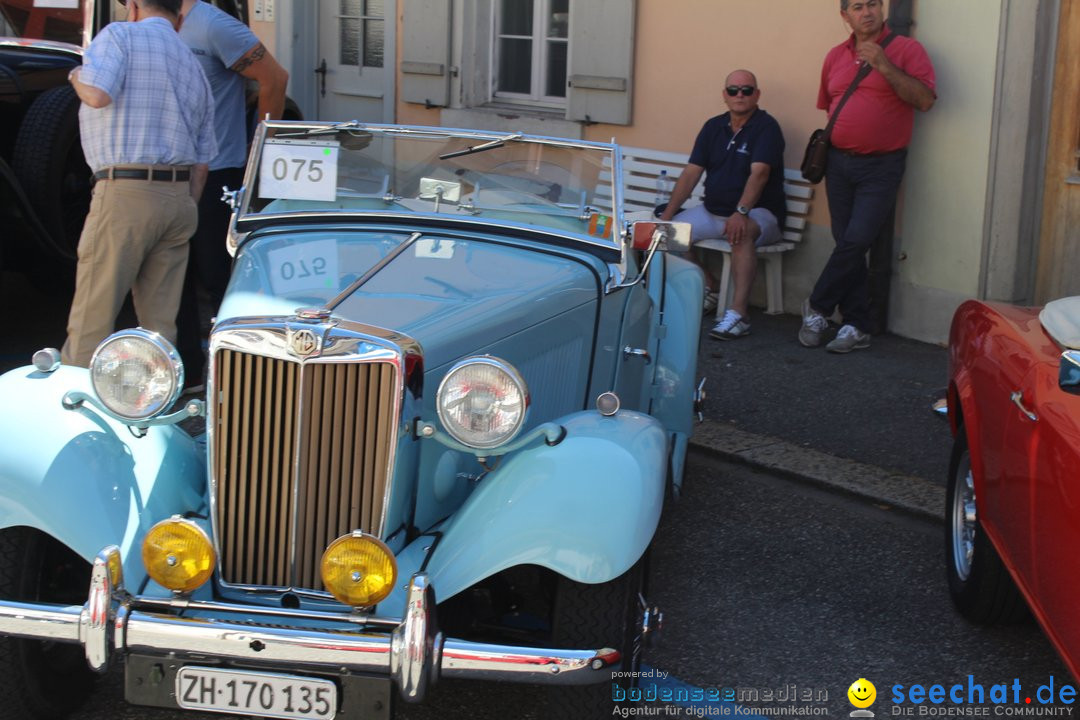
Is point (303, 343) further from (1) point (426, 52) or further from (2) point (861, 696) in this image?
(1) point (426, 52)

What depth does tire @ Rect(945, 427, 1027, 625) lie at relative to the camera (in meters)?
3.94

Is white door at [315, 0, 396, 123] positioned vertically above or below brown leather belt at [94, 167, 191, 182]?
above

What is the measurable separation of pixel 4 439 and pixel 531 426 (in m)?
1.42

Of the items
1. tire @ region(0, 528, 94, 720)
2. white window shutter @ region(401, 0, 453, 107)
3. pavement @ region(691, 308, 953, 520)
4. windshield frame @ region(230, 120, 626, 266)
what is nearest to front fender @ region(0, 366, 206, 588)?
tire @ region(0, 528, 94, 720)

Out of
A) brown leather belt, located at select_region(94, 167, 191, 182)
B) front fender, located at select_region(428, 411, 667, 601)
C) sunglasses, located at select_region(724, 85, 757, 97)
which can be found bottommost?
front fender, located at select_region(428, 411, 667, 601)

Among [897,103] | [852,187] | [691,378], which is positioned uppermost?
[897,103]

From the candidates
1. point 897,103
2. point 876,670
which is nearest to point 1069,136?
point 897,103

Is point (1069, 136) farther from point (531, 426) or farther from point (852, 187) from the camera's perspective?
point (531, 426)

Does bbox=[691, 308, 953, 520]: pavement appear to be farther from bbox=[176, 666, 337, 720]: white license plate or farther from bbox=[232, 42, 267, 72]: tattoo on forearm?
bbox=[176, 666, 337, 720]: white license plate

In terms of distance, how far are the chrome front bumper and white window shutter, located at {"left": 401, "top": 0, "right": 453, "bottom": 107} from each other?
24.9 feet

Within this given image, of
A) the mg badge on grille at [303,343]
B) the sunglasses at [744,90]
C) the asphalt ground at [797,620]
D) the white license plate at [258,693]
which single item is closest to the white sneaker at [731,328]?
the sunglasses at [744,90]

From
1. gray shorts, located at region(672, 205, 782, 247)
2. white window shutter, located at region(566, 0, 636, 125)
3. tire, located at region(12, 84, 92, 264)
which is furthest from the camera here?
white window shutter, located at region(566, 0, 636, 125)

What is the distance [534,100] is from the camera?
9.80 metres

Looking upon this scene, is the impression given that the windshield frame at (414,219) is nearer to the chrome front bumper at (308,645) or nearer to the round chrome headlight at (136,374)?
the round chrome headlight at (136,374)
